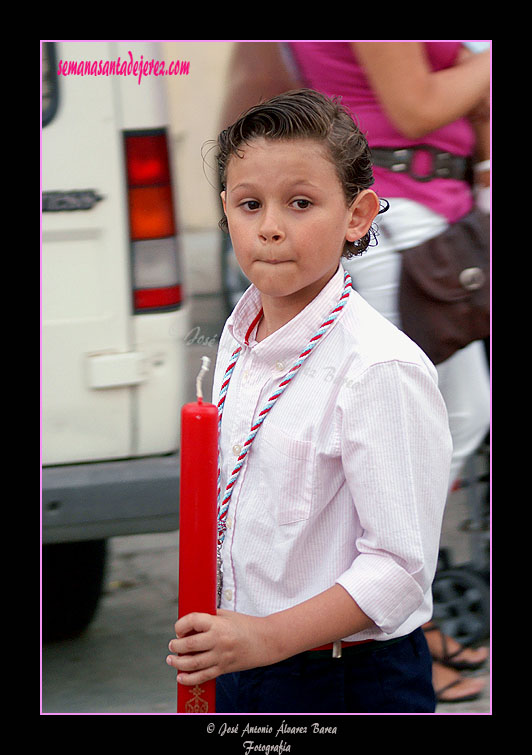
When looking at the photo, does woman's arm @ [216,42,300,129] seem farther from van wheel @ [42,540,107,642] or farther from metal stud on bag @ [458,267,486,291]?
van wheel @ [42,540,107,642]

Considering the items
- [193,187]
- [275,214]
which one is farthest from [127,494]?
[275,214]

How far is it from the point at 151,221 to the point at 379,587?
4.97 ft

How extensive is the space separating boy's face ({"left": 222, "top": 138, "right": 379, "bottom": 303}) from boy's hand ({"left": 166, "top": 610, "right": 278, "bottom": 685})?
436 millimetres

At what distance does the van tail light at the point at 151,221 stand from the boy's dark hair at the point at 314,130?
112cm

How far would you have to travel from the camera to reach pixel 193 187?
9.08 ft

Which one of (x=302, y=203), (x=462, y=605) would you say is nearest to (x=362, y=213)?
(x=302, y=203)

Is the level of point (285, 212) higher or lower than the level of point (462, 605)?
higher

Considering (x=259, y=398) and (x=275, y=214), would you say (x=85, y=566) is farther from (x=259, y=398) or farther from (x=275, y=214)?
(x=275, y=214)

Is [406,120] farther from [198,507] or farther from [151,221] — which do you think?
[198,507]

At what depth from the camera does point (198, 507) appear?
1150 millimetres

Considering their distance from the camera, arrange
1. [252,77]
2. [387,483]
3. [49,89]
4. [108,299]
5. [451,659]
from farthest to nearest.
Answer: [451,659], [252,77], [108,299], [49,89], [387,483]

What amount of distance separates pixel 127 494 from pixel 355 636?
1242 mm

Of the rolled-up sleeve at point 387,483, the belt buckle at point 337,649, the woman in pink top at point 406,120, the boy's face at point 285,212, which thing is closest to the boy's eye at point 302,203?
the boy's face at point 285,212

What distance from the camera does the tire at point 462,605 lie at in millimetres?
2932
